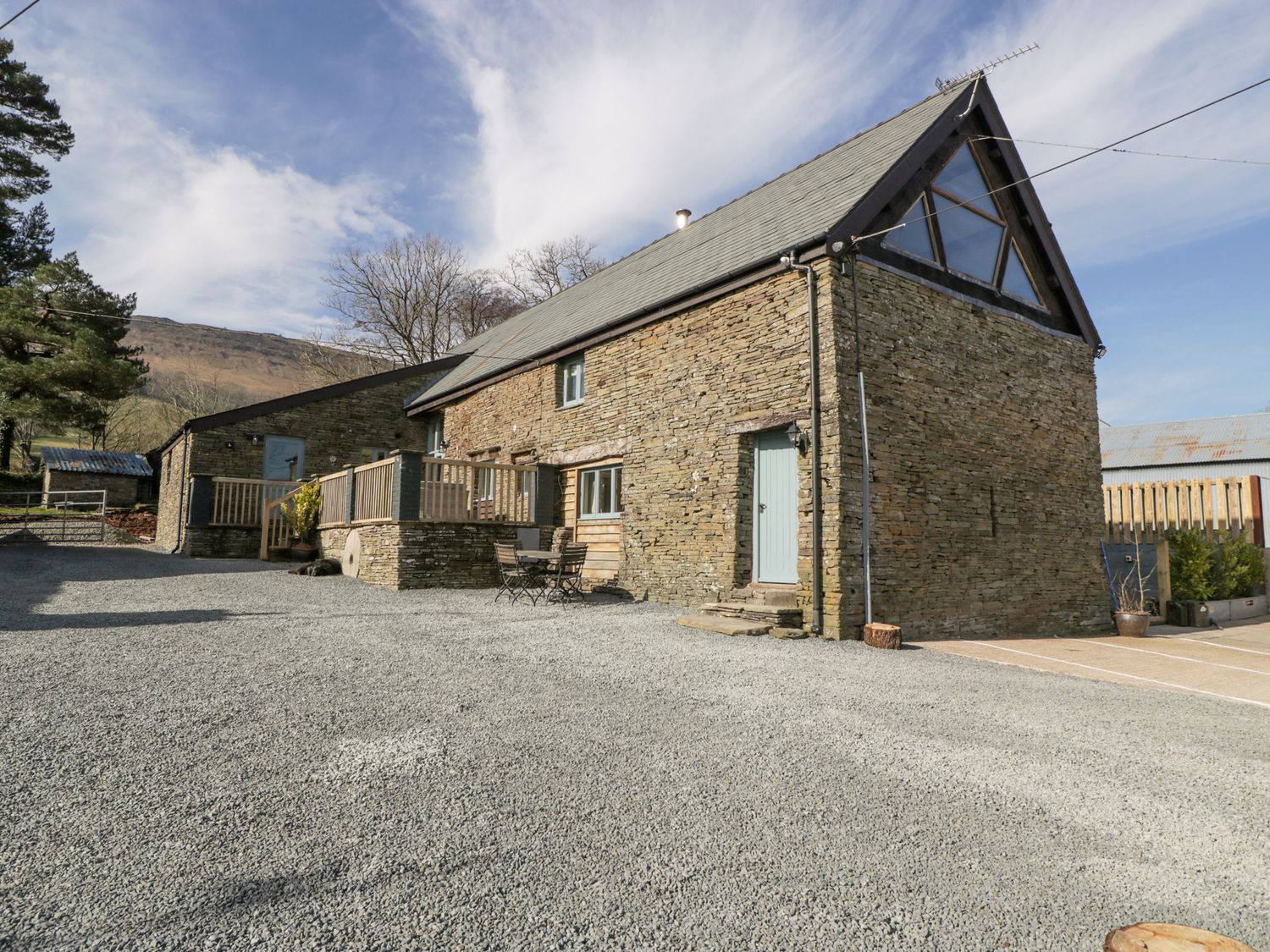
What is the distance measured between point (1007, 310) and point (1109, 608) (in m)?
5.65

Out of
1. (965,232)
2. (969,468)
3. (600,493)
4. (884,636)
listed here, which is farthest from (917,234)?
(600,493)

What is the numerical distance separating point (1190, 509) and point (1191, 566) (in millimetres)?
1888

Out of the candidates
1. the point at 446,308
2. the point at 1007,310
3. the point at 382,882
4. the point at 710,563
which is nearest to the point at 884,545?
the point at 710,563

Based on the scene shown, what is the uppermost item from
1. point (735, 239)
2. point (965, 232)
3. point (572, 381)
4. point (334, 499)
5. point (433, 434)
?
point (735, 239)

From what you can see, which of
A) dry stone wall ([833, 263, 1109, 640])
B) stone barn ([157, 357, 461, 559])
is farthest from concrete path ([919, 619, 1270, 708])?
stone barn ([157, 357, 461, 559])

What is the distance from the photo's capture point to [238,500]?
58.3 feet

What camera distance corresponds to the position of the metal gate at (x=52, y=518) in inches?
797

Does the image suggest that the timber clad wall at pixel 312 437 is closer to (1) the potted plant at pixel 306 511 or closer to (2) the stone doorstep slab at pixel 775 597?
(1) the potted plant at pixel 306 511

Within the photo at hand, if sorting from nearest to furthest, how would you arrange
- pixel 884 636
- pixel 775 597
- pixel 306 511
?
pixel 884 636
pixel 775 597
pixel 306 511

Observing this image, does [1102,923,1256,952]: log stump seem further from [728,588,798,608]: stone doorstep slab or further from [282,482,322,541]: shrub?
[282,482,322,541]: shrub

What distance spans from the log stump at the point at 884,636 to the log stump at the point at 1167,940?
597 centimetres

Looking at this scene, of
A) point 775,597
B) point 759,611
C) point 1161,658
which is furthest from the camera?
point 775,597

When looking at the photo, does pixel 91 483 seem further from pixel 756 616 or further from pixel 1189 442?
pixel 1189 442

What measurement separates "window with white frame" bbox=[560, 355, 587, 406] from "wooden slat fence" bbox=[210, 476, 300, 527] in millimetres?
8119
